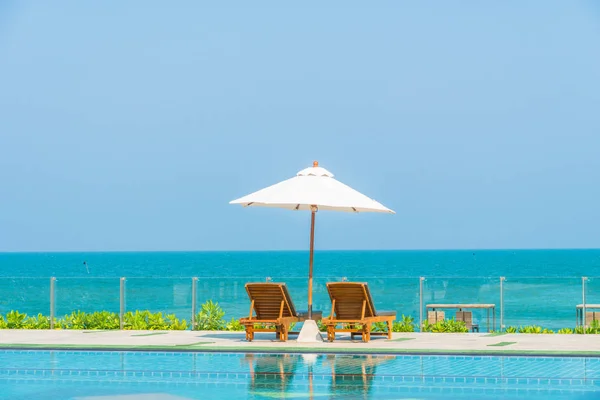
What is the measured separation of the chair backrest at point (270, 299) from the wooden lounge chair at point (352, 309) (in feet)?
1.88

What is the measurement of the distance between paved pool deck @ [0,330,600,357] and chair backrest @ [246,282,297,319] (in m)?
0.38

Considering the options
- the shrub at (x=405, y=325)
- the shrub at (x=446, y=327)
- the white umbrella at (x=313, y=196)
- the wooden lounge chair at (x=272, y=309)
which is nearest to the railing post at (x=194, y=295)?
the wooden lounge chair at (x=272, y=309)

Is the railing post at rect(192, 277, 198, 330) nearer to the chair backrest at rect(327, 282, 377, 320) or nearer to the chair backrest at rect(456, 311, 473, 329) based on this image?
the chair backrest at rect(327, 282, 377, 320)

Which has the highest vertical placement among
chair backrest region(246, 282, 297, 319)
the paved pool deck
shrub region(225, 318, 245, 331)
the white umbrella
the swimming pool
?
the white umbrella

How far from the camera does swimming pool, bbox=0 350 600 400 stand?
875 cm

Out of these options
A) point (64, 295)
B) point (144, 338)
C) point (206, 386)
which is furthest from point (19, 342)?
point (206, 386)

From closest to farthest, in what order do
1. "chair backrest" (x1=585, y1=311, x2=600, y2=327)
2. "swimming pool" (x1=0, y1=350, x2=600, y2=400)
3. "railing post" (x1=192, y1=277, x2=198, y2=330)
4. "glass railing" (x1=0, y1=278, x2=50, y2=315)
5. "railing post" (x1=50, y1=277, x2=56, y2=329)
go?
"swimming pool" (x1=0, y1=350, x2=600, y2=400) < "chair backrest" (x1=585, y1=311, x2=600, y2=327) < "railing post" (x1=192, y1=277, x2=198, y2=330) < "railing post" (x1=50, y1=277, x2=56, y2=329) < "glass railing" (x1=0, y1=278, x2=50, y2=315)

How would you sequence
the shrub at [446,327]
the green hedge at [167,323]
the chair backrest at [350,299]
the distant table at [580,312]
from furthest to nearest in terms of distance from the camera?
the distant table at [580,312]
the green hedge at [167,323]
the shrub at [446,327]
the chair backrest at [350,299]

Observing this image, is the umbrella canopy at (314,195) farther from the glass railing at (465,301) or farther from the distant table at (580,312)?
the distant table at (580,312)

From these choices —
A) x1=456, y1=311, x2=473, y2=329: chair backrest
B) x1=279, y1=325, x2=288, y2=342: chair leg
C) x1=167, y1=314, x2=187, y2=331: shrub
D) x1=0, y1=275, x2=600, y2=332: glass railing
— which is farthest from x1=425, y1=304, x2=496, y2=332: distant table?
Answer: x1=167, y1=314, x2=187, y2=331: shrub

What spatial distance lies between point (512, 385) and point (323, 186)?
5.22 meters

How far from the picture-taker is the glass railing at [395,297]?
52.7 ft

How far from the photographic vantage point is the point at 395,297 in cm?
1647

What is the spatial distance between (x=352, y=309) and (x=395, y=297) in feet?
9.58
